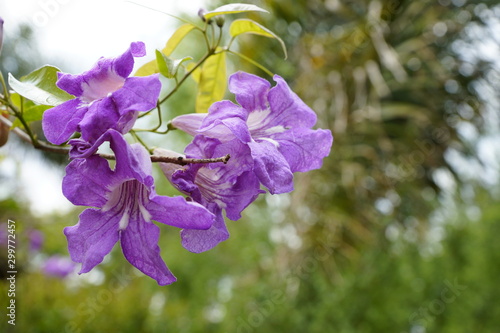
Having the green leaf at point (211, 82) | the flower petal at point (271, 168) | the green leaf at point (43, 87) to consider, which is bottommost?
the green leaf at point (211, 82)

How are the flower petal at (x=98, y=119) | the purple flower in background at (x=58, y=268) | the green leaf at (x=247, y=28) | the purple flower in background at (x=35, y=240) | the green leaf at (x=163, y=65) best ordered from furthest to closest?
the purple flower in background at (x=58, y=268) → the purple flower in background at (x=35, y=240) → the green leaf at (x=247, y=28) → the green leaf at (x=163, y=65) → the flower petal at (x=98, y=119)

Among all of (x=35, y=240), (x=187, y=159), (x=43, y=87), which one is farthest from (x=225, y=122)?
(x=35, y=240)

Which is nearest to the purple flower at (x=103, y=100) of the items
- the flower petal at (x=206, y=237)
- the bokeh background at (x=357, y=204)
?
the flower petal at (x=206, y=237)

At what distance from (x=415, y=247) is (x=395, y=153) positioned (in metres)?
0.90

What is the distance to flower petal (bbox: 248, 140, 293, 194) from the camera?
39 centimetres

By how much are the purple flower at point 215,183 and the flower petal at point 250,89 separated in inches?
2.7

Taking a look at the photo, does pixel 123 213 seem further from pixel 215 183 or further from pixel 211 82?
pixel 211 82

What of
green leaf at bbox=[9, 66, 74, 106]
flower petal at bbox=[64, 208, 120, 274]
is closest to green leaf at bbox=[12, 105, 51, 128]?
green leaf at bbox=[9, 66, 74, 106]

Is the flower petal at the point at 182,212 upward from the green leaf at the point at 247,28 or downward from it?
downward

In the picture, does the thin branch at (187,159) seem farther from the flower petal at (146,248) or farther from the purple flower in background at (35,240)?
the purple flower in background at (35,240)

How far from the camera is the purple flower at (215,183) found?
418mm

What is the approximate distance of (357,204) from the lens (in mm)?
2859

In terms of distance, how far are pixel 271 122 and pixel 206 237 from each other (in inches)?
5.2

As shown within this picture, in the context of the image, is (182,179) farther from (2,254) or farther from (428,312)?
(428,312)
